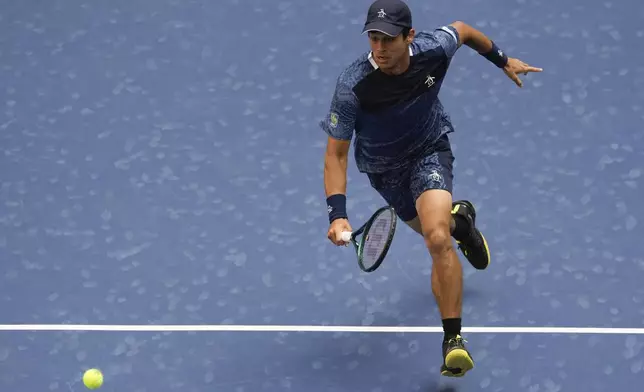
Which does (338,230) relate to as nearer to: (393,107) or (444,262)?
(444,262)

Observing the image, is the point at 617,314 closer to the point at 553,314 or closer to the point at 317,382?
the point at 553,314

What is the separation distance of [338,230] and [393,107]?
689 millimetres

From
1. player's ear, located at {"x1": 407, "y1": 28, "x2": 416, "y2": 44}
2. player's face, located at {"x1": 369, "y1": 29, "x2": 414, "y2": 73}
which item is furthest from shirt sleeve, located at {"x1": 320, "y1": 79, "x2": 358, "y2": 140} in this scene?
player's ear, located at {"x1": 407, "y1": 28, "x2": 416, "y2": 44}

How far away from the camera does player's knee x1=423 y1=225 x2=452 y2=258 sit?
5.68 m

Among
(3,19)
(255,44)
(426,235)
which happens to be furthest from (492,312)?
(3,19)

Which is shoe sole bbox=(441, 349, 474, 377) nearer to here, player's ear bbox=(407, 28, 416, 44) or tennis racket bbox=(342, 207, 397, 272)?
tennis racket bbox=(342, 207, 397, 272)

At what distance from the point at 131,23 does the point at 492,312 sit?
3475 mm

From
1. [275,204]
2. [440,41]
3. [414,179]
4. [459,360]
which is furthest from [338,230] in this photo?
[275,204]

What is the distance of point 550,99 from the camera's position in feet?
25.1

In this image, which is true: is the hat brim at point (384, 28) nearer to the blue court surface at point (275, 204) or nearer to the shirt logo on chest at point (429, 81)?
the shirt logo on chest at point (429, 81)

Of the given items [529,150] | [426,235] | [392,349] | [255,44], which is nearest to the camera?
[426,235]

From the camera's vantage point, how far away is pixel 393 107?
5.84 metres

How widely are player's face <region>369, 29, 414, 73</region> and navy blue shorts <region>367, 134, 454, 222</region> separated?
472mm

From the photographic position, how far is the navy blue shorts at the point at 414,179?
5922mm
